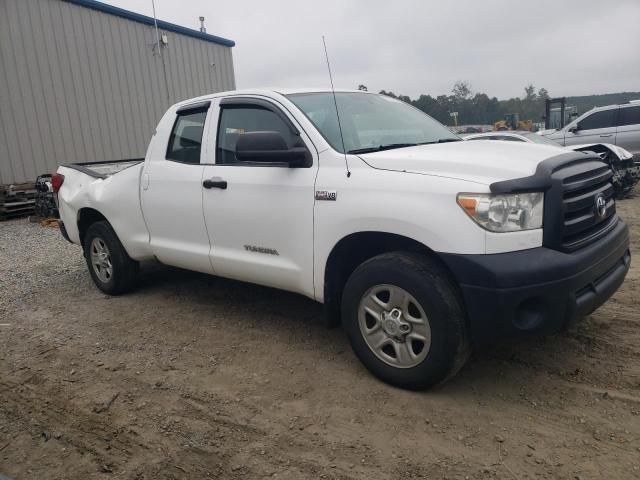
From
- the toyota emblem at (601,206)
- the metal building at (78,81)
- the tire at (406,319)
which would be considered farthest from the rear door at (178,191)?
the metal building at (78,81)

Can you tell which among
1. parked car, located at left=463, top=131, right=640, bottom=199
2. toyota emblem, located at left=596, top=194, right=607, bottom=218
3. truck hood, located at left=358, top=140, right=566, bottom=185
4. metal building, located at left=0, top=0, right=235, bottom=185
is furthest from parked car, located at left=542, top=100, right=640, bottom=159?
truck hood, located at left=358, top=140, right=566, bottom=185

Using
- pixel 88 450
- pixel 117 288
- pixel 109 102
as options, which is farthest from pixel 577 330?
pixel 109 102

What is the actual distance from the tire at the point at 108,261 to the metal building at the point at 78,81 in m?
6.98

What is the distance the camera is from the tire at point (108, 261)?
521 centimetres

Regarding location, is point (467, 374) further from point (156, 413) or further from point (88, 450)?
point (88, 450)

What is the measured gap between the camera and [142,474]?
255 cm

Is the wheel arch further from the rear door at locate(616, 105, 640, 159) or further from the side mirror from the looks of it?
the rear door at locate(616, 105, 640, 159)

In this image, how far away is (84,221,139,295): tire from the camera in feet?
17.1

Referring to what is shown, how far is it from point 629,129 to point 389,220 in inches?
484

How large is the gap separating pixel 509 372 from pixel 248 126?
2.54 metres

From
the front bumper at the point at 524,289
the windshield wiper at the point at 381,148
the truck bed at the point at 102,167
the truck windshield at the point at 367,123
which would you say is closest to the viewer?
the front bumper at the point at 524,289

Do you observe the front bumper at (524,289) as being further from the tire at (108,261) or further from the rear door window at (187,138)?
the tire at (108,261)

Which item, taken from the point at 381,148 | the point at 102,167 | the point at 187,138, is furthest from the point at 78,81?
the point at 381,148

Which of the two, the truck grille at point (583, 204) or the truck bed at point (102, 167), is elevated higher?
the truck bed at point (102, 167)
